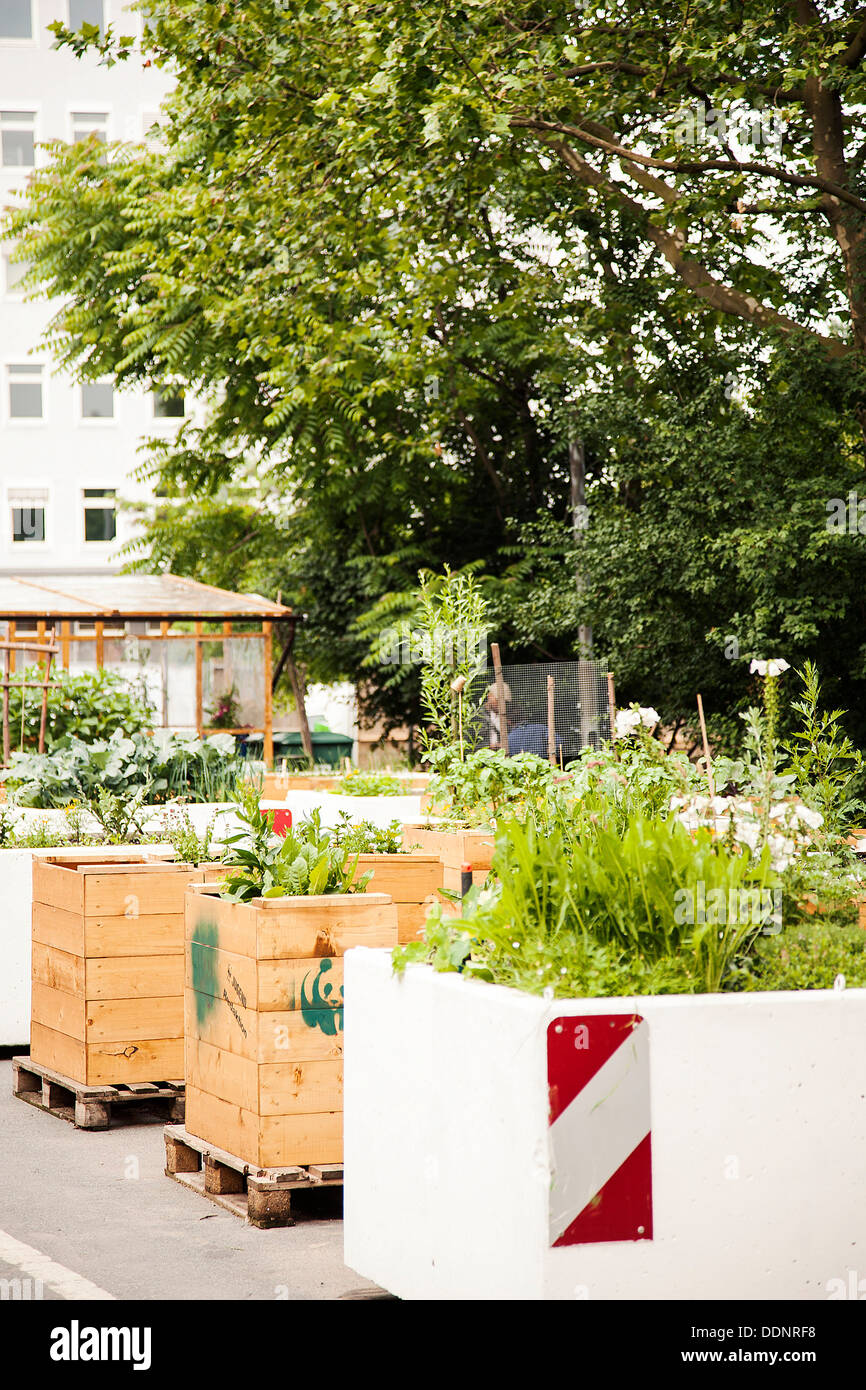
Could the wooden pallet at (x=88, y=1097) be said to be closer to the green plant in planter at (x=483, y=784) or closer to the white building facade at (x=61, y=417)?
the green plant in planter at (x=483, y=784)

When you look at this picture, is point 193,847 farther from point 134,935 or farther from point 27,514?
point 27,514

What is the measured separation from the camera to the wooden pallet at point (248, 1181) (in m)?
5.24

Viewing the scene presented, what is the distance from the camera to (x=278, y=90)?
16.6 metres

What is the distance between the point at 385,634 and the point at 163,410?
71.3 feet

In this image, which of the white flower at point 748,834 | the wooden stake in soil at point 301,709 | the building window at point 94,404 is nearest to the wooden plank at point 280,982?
the white flower at point 748,834

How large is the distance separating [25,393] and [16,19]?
33.9ft

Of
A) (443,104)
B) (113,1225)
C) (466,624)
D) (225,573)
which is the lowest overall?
(113,1225)

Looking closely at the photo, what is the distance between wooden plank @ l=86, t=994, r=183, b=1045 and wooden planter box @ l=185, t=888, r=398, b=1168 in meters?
1.49

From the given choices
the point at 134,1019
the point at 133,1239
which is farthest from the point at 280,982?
the point at 134,1019

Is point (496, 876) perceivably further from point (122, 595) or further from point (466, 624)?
point (122, 595)

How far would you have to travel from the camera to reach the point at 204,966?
5633mm
